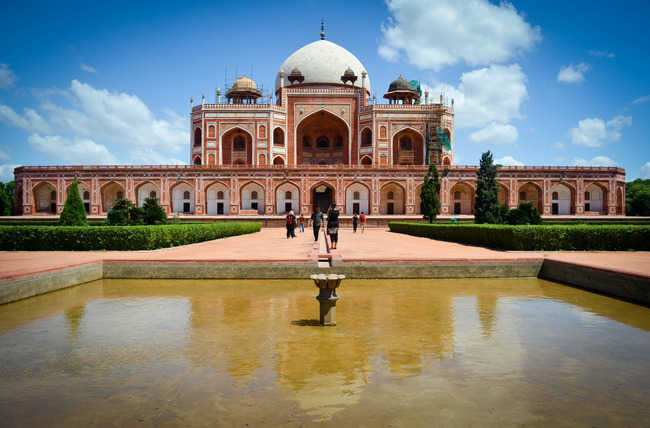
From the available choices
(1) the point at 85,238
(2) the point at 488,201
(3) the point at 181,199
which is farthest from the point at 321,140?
(1) the point at 85,238

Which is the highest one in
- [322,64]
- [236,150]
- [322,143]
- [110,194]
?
[322,64]

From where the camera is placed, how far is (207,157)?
36656 mm

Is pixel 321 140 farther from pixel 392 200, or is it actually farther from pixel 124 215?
pixel 124 215

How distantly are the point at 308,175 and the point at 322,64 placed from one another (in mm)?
14141

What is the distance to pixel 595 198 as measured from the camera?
33281 mm

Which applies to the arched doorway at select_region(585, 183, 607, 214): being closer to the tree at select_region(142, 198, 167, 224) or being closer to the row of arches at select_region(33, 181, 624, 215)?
the row of arches at select_region(33, 181, 624, 215)

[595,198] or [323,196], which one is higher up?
[323,196]

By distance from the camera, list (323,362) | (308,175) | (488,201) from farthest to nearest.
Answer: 1. (308,175)
2. (488,201)
3. (323,362)

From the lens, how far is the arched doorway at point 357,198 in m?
32.7

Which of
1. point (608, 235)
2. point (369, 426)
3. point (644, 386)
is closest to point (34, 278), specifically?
point (369, 426)

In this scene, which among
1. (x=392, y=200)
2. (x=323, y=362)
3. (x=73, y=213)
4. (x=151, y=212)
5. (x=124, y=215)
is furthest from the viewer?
(x=392, y=200)

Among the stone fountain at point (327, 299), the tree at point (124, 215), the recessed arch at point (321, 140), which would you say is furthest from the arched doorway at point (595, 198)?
the stone fountain at point (327, 299)

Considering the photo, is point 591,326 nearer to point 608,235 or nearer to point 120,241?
point 608,235

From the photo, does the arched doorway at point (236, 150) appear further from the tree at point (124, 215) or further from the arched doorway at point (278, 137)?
the tree at point (124, 215)
